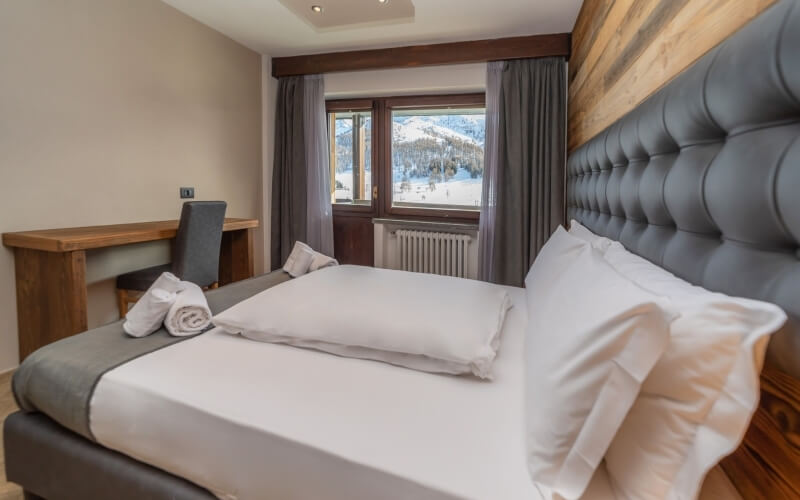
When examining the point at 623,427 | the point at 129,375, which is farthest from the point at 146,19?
the point at 623,427

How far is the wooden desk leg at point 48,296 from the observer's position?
79.7 inches

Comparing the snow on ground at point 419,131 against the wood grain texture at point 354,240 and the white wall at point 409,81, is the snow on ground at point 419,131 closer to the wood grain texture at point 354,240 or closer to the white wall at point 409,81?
the white wall at point 409,81

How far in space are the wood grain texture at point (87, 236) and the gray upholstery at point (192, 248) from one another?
0.16 m

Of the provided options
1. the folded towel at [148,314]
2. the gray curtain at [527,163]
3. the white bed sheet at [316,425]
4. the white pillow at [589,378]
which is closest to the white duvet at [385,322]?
the white bed sheet at [316,425]

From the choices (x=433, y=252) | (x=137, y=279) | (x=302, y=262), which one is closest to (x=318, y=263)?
(x=302, y=262)

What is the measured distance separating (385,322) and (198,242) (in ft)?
6.02

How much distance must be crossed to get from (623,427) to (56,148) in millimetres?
3088

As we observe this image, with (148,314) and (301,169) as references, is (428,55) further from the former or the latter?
(148,314)

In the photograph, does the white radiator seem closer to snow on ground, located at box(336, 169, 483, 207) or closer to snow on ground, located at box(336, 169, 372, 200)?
snow on ground, located at box(336, 169, 483, 207)

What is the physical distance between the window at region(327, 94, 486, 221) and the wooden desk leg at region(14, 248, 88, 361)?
94.2 inches

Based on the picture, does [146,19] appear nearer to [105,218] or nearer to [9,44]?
[9,44]

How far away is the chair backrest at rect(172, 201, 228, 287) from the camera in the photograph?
243 centimetres

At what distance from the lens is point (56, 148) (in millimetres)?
2346

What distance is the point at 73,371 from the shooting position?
109 cm
